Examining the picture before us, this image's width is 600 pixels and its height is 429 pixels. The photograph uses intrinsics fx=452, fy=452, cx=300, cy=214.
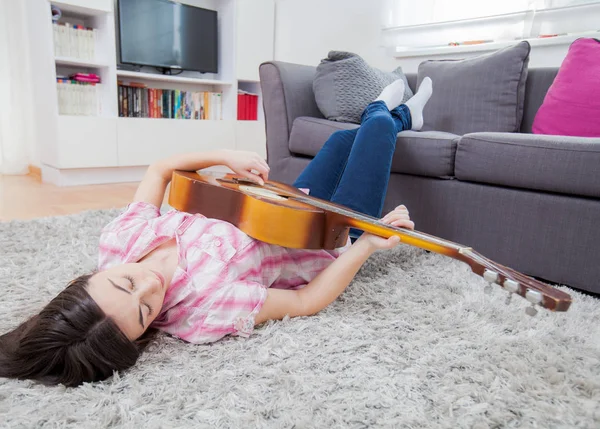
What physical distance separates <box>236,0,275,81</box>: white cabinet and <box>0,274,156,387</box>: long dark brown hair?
3193 millimetres

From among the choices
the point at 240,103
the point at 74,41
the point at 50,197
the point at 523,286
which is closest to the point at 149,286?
the point at 523,286

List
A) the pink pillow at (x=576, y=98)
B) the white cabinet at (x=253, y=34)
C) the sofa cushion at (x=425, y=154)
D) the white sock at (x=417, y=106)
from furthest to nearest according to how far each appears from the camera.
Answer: the white cabinet at (x=253, y=34)
the white sock at (x=417, y=106)
the pink pillow at (x=576, y=98)
the sofa cushion at (x=425, y=154)

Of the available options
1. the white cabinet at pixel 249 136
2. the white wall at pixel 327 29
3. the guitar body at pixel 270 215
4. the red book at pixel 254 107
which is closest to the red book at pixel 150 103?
the white cabinet at pixel 249 136

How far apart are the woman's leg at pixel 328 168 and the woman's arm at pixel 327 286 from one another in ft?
1.46

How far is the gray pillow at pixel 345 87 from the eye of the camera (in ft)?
6.73

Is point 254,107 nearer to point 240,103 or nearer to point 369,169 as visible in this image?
point 240,103

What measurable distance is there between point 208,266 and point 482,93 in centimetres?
166

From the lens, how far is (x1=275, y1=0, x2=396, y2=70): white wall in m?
3.31

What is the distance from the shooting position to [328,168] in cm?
148

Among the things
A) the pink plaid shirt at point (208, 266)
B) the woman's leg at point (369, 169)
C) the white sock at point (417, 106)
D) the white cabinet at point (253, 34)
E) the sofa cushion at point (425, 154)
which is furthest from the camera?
the white cabinet at point (253, 34)

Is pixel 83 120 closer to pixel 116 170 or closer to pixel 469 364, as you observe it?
pixel 116 170

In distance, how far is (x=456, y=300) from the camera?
1.14m

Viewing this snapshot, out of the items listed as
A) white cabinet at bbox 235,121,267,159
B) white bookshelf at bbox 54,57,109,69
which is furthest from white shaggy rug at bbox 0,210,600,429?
white cabinet at bbox 235,121,267,159

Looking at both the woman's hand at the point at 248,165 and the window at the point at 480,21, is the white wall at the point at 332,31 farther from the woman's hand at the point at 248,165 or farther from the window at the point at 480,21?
the woman's hand at the point at 248,165
